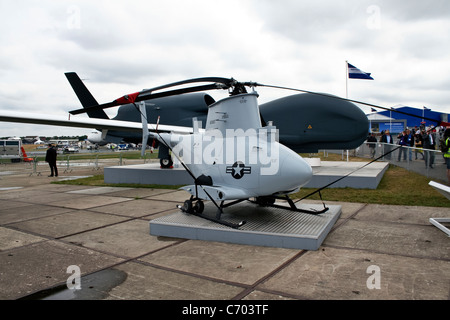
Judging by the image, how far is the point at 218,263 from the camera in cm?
479

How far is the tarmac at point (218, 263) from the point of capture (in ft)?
12.6

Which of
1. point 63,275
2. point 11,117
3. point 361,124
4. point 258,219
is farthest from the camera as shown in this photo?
point 361,124

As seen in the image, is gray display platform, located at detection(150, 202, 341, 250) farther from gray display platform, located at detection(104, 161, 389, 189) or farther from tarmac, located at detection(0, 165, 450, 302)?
gray display platform, located at detection(104, 161, 389, 189)

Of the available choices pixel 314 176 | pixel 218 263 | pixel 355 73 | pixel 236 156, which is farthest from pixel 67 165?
pixel 218 263

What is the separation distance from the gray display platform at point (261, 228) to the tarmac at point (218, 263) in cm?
13

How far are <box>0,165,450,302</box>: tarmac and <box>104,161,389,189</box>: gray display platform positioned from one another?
3.34 m

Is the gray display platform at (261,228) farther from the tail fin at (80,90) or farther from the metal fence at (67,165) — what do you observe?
the metal fence at (67,165)

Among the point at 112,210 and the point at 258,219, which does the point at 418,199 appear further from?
the point at 112,210

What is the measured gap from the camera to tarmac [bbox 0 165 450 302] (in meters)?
3.85

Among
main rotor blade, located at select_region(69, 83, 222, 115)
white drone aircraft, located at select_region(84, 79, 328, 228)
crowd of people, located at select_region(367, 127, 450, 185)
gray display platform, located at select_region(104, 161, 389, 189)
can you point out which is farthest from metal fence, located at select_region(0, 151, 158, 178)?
crowd of people, located at select_region(367, 127, 450, 185)

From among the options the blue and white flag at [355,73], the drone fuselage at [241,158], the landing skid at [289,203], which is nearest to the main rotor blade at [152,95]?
the drone fuselage at [241,158]

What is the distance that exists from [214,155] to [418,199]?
6.31 m

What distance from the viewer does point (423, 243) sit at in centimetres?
547
